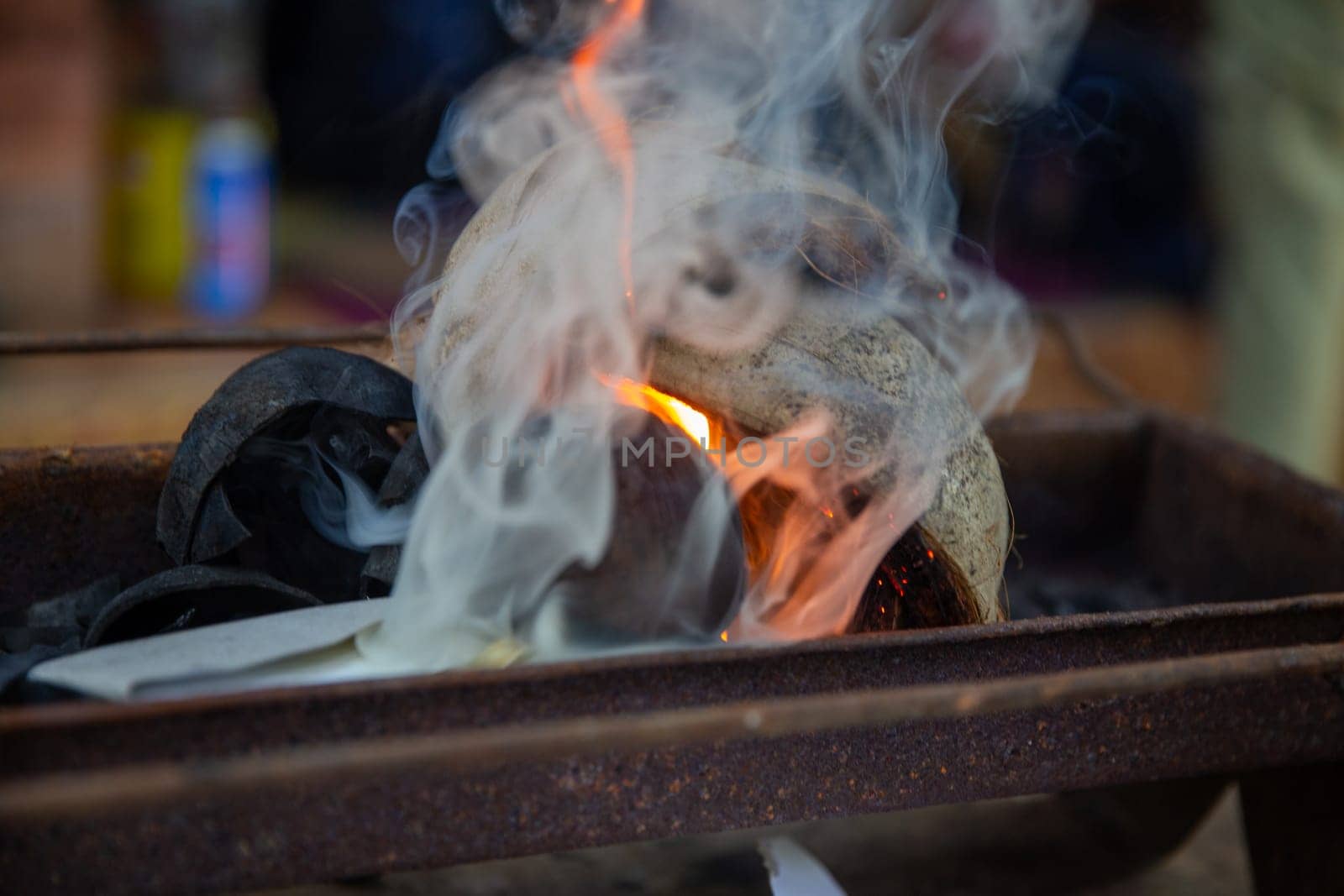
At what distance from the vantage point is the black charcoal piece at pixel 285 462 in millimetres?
1565

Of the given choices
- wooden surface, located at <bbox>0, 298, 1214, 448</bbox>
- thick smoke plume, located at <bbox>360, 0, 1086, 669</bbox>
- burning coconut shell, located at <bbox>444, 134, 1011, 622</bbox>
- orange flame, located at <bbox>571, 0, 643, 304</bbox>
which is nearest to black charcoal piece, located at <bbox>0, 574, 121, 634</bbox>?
thick smoke plume, located at <bbox>360, 0, 1086, 669</bbox>

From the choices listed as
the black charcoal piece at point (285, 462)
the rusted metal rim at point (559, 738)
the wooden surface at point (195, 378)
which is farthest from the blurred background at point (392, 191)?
the rusted metal rim at point (559, 738)

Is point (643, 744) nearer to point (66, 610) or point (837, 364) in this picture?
point (837, 364)

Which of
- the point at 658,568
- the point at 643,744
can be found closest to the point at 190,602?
the point at 658,568

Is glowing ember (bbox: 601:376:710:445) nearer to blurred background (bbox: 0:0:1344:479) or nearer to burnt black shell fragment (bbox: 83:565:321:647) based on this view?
burnt black shell fragment (bbox: 83:565:321:647)

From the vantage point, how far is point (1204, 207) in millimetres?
5355

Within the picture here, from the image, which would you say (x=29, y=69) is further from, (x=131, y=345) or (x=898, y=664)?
(x=898, y=664)

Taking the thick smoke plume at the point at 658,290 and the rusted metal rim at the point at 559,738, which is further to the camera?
the thick smoke plume at the point at 658,290

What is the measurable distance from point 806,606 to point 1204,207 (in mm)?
4625

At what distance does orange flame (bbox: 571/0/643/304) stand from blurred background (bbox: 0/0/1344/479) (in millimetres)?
813

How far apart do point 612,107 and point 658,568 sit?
2.77 ft

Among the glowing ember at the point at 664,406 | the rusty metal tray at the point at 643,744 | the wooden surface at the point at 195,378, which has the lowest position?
the wooden surface at the point at 195,378

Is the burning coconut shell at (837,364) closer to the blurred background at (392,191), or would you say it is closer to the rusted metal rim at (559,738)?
the rusted metal rim at (559,738)

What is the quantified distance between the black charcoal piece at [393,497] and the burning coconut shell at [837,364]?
0.53 ft
